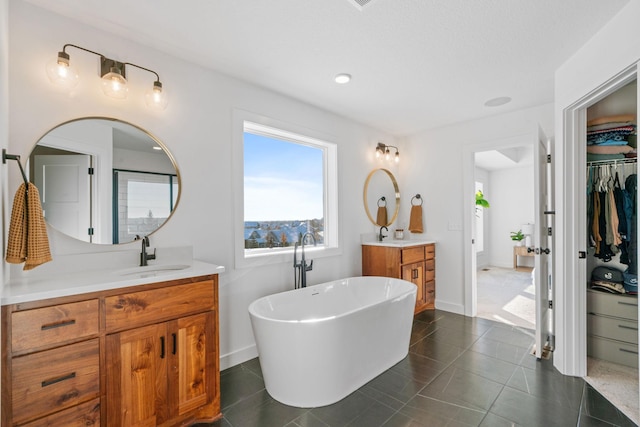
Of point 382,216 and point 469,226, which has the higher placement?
point 382,216

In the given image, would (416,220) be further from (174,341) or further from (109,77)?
(109,77)

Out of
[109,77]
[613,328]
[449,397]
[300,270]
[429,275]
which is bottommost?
[449,397]

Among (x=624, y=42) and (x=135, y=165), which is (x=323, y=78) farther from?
(x=624, y=42)

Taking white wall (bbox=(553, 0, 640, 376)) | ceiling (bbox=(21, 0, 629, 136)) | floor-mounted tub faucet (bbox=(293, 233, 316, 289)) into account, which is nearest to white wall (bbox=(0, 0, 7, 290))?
ceiling (bbox=(21, 0, 629, 136))

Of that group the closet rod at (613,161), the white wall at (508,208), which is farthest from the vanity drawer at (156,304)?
the white wall at (508,208)

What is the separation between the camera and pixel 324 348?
197cm

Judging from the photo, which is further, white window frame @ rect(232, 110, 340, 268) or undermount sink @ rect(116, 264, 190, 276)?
white window frame @ rect(232, 110, 340, 268)

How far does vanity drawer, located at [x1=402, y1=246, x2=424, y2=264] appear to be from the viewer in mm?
3535

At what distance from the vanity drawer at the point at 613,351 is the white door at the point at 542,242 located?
0.31 metres

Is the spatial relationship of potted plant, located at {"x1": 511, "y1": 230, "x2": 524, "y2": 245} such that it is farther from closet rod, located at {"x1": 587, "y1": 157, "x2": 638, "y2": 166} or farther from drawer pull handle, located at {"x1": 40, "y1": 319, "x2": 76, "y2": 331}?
drawer pull handle, located at {"x1": 40, "y1": 319, "x2": 76, "y2": 331}

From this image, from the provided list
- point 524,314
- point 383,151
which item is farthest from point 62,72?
point 524,314

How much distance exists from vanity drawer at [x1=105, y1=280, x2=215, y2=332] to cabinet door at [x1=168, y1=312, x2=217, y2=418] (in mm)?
66

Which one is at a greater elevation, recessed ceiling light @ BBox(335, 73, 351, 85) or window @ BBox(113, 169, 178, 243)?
recessed ceiling light @ BBox(335, 73, 351, 85)

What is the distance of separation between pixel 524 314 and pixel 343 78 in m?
3.53
